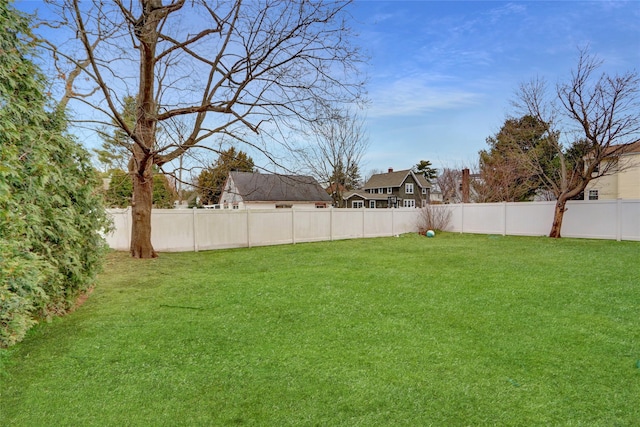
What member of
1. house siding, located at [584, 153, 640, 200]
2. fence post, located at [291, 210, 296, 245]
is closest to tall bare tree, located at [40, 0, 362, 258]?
fence post, located at [291, 210, 296, 245]

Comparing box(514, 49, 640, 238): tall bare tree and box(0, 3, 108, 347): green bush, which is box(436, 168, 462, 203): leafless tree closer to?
box(514, 49, 640, 238): tall bare tree

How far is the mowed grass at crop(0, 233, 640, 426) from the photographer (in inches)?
86.1

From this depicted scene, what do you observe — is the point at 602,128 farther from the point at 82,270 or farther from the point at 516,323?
the point at 82,270

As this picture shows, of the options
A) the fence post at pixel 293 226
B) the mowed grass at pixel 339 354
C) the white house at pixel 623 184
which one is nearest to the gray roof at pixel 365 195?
the white house at pixel 623 184

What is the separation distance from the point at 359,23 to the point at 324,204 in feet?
64.9

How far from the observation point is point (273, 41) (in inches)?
271

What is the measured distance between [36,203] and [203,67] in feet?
19.1

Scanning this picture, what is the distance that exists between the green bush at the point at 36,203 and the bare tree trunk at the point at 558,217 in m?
13.3

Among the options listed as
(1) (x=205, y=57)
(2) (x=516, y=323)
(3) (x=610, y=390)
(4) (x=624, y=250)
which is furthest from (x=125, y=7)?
(4) (x=624, y=250)

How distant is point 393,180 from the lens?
3522 centimetres

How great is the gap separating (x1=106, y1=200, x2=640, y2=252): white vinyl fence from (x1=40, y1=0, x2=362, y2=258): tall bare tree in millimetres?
1641

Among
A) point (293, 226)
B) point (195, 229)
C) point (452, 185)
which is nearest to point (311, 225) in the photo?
point (293, 226)

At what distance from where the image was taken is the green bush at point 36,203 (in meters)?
2.65

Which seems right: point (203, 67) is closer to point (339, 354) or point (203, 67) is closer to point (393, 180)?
point (339, 354)
